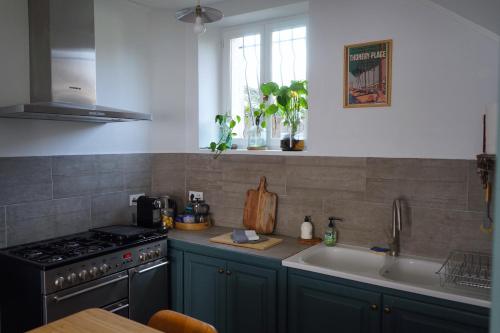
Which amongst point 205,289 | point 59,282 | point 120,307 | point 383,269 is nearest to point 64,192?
point 59,282

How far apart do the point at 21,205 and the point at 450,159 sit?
2558 millimetres

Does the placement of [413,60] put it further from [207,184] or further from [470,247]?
[207,184]

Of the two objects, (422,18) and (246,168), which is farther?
(246,168)

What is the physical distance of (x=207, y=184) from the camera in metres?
3.30

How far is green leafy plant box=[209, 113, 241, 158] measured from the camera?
10.4ft

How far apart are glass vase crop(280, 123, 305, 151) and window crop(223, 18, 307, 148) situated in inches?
9.2

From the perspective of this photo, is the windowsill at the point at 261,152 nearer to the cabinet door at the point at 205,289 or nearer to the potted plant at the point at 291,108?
the potted plant at the point at 291,108

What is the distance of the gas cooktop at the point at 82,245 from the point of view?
226cm

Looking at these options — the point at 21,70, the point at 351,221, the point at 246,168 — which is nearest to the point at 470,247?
the point at 351,221

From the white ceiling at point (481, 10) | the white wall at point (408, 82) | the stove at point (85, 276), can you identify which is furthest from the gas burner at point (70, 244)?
the white ceiling at point (481, 10)

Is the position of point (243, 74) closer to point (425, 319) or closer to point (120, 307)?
point (120, 307)

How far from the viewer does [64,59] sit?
2465 mm

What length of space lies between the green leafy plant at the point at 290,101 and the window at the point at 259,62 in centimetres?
18

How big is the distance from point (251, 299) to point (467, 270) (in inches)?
46.9
